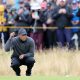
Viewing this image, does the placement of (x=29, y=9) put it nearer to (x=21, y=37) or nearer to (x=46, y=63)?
(x=46, y=63)

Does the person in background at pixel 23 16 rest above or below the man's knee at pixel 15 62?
above

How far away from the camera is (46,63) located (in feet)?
50.4

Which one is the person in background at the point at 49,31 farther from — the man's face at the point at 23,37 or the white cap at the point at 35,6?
the man's face at the point at 23,37

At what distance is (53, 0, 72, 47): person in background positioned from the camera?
16.5m

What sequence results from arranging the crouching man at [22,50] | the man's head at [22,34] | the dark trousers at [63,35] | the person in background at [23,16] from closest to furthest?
the man's head at [22,34]
the crouching man at [22,50]
the dark trousers at [63,35]
the person in background at [23,16]

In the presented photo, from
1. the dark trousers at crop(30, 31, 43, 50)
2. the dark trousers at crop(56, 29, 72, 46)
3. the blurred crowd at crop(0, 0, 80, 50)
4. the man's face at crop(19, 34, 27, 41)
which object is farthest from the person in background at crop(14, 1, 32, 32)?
the man's face at crop(19, 34, 27, 41)

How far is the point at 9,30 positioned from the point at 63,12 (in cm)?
282

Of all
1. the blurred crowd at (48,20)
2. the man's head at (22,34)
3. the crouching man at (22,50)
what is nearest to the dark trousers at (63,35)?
the blurred crowd at (48,20)

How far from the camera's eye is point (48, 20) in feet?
56.2

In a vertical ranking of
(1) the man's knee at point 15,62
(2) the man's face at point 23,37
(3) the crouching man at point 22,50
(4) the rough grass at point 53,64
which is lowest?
(4) the rough grass at point 53,64

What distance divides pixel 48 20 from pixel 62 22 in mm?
547

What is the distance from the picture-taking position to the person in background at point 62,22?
16.5m

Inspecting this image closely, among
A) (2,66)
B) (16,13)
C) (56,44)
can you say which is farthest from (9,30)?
(2,66)

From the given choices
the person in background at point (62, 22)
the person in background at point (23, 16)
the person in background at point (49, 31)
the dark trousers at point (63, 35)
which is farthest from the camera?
the person in background at point (23, 16)
